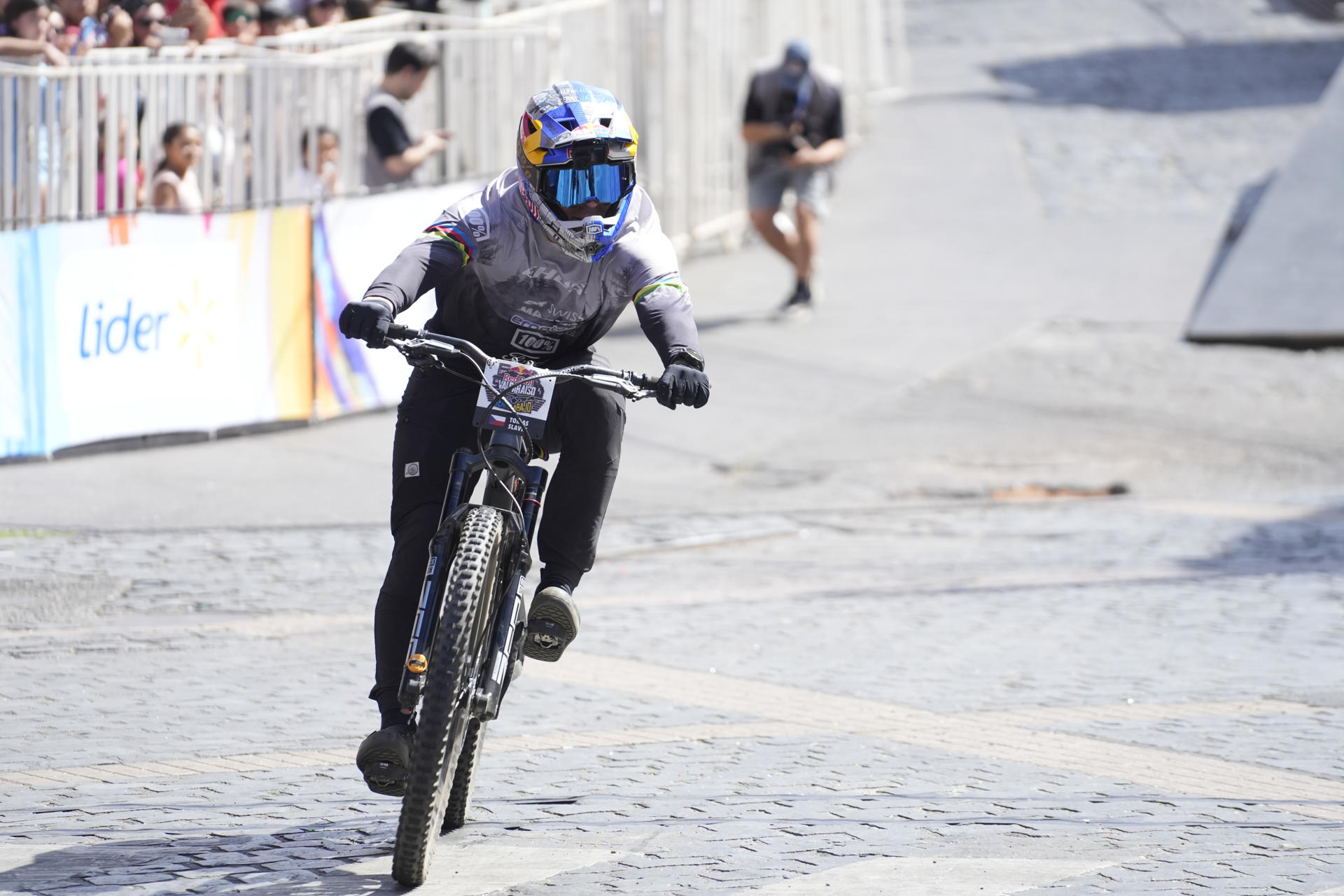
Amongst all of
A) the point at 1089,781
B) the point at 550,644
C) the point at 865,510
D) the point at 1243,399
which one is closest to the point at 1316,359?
the point at 1243,399

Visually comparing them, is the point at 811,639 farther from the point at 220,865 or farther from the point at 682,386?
the point at 220,865

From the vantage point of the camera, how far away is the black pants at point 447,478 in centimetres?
473

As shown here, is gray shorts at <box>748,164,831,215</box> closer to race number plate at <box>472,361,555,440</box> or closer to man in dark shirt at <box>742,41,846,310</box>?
man in dark shirt at <box>742,41,846,310</box>

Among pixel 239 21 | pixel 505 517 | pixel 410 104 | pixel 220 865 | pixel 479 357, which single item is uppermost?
pixel 239 21

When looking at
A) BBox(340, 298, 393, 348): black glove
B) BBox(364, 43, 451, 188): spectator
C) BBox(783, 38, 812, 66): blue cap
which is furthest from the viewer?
BBox(783, 38, 812, 66): blue cap

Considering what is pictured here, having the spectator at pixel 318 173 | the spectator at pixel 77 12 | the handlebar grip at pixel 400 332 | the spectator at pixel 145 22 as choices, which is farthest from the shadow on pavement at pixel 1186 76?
the handlebar grip at pixel 400 332

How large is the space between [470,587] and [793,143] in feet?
35.7

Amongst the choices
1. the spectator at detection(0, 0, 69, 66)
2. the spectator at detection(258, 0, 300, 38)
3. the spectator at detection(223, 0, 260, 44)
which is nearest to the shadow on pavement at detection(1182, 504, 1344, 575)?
the spectator at detection(0, 0, 69, 66)

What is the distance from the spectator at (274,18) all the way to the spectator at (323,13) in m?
0.42

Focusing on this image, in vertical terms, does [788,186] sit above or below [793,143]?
below

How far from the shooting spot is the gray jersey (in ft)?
15.9

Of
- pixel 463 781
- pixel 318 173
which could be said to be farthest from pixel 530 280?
pixel 318 173

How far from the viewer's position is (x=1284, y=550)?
926cm

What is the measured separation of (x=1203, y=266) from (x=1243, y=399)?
13.8 feet
